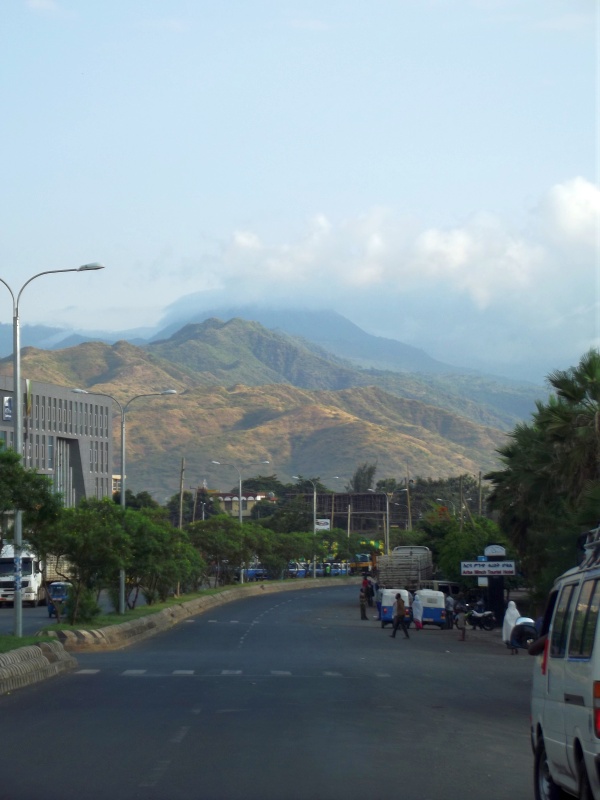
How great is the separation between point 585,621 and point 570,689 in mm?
501

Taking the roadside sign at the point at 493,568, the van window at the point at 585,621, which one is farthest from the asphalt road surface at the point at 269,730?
the roadside sign at the point at 493,568

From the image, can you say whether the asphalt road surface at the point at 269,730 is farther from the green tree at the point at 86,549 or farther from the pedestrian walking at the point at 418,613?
the pedestrian walking at the point at 418,613

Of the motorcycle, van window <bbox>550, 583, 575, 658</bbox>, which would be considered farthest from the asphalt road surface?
the motorcycle

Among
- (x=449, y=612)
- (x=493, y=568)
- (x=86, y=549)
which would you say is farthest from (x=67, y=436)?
(x=86, y=549)

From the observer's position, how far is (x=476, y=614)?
151ft

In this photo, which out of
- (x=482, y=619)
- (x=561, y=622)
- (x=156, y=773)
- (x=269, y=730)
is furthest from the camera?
(x=482, y=619)

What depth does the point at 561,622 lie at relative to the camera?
896 cm

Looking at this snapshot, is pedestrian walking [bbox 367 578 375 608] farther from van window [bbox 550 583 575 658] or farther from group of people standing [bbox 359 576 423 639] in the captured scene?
van window [bbox 550 583 575 658]

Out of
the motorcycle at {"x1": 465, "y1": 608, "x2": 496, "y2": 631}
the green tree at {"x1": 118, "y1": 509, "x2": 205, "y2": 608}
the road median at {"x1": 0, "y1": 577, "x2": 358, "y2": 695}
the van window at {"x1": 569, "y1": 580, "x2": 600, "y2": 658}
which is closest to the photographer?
the van window at {"x1": 569, "y1": 580, "x2": 600, "y2": 658}

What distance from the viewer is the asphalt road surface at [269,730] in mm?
10320

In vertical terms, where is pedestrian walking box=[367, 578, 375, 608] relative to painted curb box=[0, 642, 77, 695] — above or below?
below

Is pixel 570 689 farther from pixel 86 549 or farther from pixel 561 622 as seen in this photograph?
pixel 86 549

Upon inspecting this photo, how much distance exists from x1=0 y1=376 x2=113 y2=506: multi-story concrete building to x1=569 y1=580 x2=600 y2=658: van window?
10250 cm

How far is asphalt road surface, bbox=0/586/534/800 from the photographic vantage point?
406 inches
